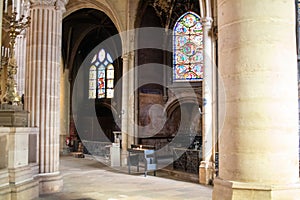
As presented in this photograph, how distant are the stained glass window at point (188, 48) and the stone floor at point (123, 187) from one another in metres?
6.15

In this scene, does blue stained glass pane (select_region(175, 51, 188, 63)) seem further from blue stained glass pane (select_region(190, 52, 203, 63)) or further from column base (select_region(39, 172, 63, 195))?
column base (select_region(39, 172, 63, 195))

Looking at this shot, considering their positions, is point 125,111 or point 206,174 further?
point 125,111

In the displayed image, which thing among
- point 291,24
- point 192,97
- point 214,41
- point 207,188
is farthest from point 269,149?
point 192,97

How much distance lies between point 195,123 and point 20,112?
431 inches

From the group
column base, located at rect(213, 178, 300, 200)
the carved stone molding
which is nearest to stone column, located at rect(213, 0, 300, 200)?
column base, located at rect(213, 178, 300, 200)

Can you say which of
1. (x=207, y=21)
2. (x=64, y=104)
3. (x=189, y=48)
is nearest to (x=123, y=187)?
(x=207, y=21)

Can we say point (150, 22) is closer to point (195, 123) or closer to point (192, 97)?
point (192, 97)

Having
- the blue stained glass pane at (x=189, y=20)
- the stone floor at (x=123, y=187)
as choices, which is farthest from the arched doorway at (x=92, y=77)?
the stone floor at (x=123, y=187)

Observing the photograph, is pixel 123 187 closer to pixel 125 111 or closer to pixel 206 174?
pixel 206 174

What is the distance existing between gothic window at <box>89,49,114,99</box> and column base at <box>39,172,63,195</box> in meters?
13.5

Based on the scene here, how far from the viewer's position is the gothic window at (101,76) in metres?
21.6

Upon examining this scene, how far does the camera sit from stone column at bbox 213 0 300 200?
2.59 m

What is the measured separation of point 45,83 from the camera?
779 cm

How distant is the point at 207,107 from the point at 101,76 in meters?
13.0
